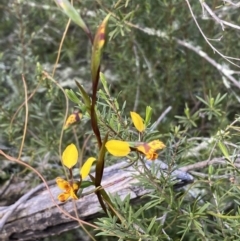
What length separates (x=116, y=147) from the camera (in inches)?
25.1

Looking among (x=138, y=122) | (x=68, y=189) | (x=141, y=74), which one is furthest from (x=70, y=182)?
(x=141, y=74)

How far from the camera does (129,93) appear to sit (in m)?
A: 1.46

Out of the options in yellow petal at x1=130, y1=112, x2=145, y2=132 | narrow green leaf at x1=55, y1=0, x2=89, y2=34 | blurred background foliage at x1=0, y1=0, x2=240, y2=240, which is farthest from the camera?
blurred background foliage at x1=0, y1=0, x2=240, y2=240

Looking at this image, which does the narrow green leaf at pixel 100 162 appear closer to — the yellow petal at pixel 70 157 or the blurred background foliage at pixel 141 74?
the yellow petal at pixel 70 157

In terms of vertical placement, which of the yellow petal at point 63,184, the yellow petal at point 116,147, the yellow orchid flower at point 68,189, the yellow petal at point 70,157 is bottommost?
the yellow orchid flower at point 68,189

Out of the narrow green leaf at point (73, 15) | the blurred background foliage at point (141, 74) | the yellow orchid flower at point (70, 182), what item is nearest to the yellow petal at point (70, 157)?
the yellow orchid flower at point (70, 182)

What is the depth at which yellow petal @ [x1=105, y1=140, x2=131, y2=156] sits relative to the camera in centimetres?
64

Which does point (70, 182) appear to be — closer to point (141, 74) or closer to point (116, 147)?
point (116, 147)

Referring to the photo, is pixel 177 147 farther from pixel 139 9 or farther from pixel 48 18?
pixel 48 18

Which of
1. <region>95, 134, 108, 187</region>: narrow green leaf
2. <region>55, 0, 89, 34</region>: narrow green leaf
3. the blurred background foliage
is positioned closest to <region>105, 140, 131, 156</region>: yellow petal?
<region>95, 134, 108, 187</region>: narrow green leaf

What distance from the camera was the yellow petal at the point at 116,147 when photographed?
64 centimetres

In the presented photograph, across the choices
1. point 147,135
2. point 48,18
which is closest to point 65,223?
point 147,135

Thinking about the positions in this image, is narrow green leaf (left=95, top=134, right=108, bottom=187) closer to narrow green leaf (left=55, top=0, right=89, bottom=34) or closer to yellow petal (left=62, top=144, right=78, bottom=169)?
yellow petal (left=62, top=144, right=78, bottom=169)

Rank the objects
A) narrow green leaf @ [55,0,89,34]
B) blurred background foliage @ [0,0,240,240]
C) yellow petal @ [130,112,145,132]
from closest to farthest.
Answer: narrow green leaf @ [55,0,89,34]
yellow petal @ [130,112,145,132]
blurred background foliage @ [0,0,240,240]
